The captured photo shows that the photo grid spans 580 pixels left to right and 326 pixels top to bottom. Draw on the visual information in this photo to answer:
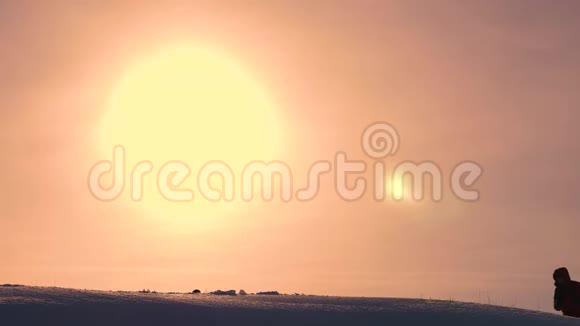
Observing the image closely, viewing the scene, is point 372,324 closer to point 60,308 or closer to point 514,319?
point 514,319

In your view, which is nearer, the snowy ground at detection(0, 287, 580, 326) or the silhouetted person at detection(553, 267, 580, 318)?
the snowy ground at detection(0, 287, 580, 326)

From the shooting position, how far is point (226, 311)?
24562 mm

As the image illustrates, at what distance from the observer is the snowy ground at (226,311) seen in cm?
2239

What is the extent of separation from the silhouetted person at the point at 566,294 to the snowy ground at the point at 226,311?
11563 millimetres

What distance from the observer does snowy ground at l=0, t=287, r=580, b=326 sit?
22.4m

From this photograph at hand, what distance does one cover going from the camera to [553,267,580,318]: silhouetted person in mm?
39500

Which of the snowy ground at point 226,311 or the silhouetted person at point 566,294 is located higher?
the silhouetted person at point 566,294

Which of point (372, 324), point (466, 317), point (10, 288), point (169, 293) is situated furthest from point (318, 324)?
point (10, 288)

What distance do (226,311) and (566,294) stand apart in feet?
71.6

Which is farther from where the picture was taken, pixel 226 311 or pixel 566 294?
pixel 566 294

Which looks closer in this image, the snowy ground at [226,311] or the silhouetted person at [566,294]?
the snowy ground at [226,311]

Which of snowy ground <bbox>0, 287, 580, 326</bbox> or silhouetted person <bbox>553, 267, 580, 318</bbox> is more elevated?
silhouetted person <bbox>553, 267, 580, 318</bbox>

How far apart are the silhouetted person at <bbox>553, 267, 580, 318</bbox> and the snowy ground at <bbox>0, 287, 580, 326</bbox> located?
11.6 meters

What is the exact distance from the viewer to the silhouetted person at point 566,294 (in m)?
39.5
